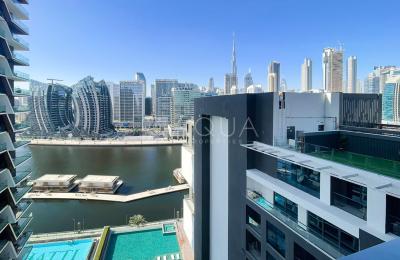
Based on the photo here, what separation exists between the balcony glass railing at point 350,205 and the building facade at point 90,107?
47244 millimetres

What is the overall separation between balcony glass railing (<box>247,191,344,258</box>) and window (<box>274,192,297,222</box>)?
4.2 inches

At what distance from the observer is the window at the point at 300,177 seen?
3887 millimetres

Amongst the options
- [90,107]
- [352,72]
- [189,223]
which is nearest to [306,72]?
[352,72]

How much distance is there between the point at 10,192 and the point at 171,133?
1620 inches

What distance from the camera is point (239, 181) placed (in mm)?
5441

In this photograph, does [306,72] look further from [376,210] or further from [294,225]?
[376,210]

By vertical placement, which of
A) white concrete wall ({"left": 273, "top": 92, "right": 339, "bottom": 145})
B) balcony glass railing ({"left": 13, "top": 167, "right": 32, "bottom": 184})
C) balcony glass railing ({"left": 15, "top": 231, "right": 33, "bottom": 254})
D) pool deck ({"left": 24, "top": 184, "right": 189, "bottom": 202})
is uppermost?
white concrete wall ({"left": 273, "top": 92, "right": 339, "bottom": 145})

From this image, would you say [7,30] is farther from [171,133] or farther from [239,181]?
[171,133]

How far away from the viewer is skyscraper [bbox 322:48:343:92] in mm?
11414

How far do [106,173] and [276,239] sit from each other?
21.8 meters

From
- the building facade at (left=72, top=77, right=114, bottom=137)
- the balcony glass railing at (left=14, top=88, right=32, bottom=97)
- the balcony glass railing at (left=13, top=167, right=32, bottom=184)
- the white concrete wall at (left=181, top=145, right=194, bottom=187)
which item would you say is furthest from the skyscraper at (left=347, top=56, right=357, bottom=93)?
the building facade at (left=72, top=77, right=114, bottom=137)

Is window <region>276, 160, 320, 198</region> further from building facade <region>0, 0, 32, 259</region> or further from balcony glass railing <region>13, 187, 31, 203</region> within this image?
balcony glass railing <region>13, 187, 31, 203</region>

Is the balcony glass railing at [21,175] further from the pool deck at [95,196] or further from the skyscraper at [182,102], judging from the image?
the skyscraper at [182,102]

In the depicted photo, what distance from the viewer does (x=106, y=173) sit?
23.8 m
